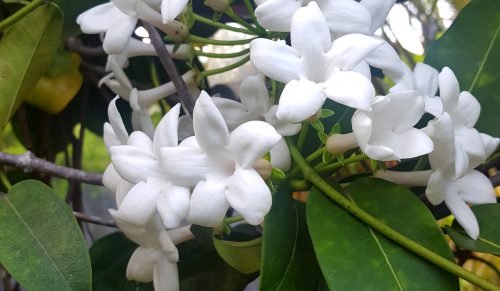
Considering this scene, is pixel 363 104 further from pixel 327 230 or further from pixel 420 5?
pixel 420 5

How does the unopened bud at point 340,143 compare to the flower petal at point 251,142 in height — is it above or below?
below

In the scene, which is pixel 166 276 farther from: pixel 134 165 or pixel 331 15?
pixel 331 15

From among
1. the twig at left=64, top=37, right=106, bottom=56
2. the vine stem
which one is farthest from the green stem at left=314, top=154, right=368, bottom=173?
the twig at left=64, top=37, right=106, bottom=56

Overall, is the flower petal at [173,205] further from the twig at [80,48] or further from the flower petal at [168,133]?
the twig at [80,48]

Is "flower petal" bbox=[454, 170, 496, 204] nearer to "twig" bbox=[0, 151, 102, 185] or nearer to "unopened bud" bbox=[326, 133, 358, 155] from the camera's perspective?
"unopened bud" bbox=[326, 133, 358, 155]

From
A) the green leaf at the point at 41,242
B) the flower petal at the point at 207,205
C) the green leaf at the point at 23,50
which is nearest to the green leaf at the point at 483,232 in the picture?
the flower petal at the point at 207,205

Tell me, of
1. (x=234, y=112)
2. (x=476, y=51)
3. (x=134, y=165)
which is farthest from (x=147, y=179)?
(x=476, y=51)
